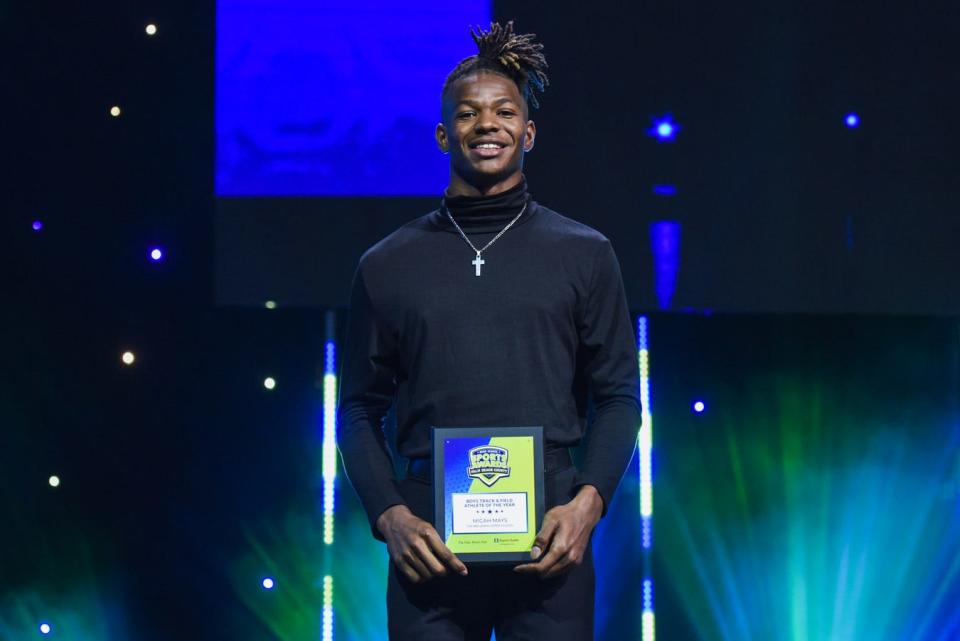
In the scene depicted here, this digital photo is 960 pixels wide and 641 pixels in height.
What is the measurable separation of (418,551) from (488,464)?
149mm

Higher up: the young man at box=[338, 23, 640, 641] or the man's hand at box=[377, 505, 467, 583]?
the young man at box=[338, 23, 640, 641]

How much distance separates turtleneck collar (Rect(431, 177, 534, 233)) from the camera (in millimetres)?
1851

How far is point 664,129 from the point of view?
2.85 metres

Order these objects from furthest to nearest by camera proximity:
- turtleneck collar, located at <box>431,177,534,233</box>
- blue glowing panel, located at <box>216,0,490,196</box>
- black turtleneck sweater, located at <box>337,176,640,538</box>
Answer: blue glowing panel, located at <box>216,0,490,196</box>, turtleneck collar, located at <box>431,177,534,233</box>, black turtleneck sweater, located at <box>337,176,640,538</box>

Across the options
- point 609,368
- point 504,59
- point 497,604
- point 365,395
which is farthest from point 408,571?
point 504,59

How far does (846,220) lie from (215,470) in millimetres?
1644

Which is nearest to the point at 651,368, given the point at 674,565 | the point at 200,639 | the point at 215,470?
the point at 674,565

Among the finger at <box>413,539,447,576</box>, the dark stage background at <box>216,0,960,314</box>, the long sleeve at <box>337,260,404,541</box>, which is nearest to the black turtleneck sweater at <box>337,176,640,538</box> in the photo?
the long sleeve at <box>337,260,404,541</box>

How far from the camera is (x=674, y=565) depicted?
3027mm

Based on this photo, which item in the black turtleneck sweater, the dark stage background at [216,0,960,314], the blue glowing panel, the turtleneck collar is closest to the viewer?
the black turtleneck sweater

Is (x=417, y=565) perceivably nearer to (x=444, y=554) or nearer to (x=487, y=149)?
(x=444, y=554)

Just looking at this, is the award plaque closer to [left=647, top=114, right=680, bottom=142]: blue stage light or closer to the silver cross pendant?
the silver cross pendant

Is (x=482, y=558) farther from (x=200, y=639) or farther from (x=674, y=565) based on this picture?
(x=200, y=639)

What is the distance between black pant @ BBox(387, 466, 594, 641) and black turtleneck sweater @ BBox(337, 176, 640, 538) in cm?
10
